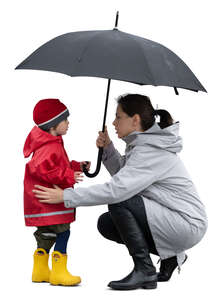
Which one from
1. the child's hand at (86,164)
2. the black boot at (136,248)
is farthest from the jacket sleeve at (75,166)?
the black boot at (136,248)

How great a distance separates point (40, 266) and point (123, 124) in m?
1.36

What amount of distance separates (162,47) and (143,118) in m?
0.61

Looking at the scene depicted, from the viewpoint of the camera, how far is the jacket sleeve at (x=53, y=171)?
224 inches

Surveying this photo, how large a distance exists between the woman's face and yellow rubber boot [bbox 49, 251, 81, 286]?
3.69 ft

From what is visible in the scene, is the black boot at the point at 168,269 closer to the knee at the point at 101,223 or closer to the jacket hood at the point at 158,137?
the knee at the point at 101,223

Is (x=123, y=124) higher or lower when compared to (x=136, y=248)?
higher

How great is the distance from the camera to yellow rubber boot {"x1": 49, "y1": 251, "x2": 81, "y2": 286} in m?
5.87

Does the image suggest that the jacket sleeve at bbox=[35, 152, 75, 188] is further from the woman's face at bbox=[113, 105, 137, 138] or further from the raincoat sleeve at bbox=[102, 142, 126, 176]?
the raincoat sleeve at bbox=[102, 142, 126, 176]

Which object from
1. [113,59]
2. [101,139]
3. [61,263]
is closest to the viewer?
[113,59]

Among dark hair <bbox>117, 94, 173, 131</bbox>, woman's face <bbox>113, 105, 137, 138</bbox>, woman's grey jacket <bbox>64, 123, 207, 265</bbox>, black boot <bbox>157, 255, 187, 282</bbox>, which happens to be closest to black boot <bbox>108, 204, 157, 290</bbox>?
woman's grey jacket <bbox>64, 123, 207, 265</bbox>

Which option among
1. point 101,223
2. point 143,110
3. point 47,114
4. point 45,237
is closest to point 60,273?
point 45,237

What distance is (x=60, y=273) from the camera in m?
5.88

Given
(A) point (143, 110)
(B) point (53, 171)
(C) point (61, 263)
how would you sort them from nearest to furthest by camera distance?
(B) point (53, 171) < (C) point (61, 263) < (A) point (143, 110)

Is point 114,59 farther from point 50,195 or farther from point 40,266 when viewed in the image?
point 40,266
